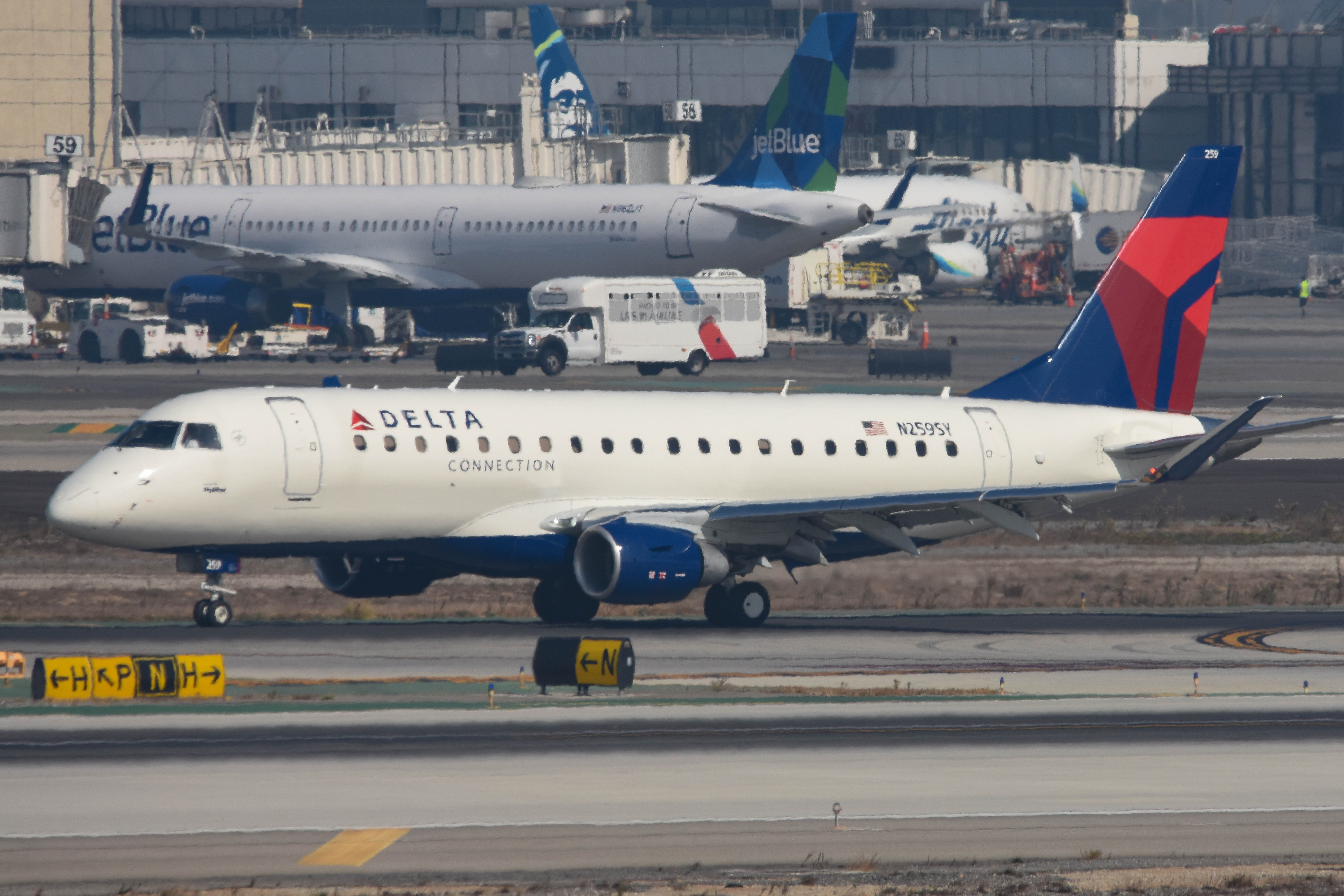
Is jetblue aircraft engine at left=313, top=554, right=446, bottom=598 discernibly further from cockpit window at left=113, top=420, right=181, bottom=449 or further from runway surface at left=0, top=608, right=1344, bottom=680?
cockpit window at left=113, top=420, right=181, bottom=449

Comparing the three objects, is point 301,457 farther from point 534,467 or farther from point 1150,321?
point 1150,321

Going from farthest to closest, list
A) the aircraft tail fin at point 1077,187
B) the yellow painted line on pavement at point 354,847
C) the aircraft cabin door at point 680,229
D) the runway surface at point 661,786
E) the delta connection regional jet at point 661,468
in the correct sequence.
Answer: the aircraft tail fin at point 1077,187
the aircraft cabin door at point 680,229
the delta connection regional jet at point 661,468
the runway surface at point 661,786
the yellow painted line on pavement at point 354,847

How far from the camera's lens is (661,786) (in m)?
23.8

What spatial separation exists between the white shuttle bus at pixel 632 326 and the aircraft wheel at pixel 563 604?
48821mm

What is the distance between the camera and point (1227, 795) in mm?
23641

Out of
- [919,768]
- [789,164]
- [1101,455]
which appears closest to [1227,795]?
[919,768]

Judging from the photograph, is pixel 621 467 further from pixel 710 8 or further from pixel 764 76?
pixel 710 8

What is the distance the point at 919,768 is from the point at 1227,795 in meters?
3.65

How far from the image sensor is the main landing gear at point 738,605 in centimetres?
3894

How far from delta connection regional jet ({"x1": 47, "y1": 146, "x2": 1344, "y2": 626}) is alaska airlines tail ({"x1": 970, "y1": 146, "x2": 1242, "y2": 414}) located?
0.17ft

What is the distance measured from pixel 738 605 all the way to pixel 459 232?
64.3 metres

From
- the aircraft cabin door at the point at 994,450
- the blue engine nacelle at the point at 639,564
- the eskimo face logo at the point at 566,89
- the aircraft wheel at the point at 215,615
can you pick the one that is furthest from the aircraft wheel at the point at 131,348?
the blue engine nacelle at the point at 639,564

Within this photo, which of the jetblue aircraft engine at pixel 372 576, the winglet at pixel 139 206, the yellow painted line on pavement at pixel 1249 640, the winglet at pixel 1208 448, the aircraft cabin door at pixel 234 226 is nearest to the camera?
the yellow painted line on pavement at pixel 1249 640

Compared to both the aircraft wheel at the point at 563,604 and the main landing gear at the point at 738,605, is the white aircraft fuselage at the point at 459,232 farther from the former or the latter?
the main landing gear at the point at 738,605
